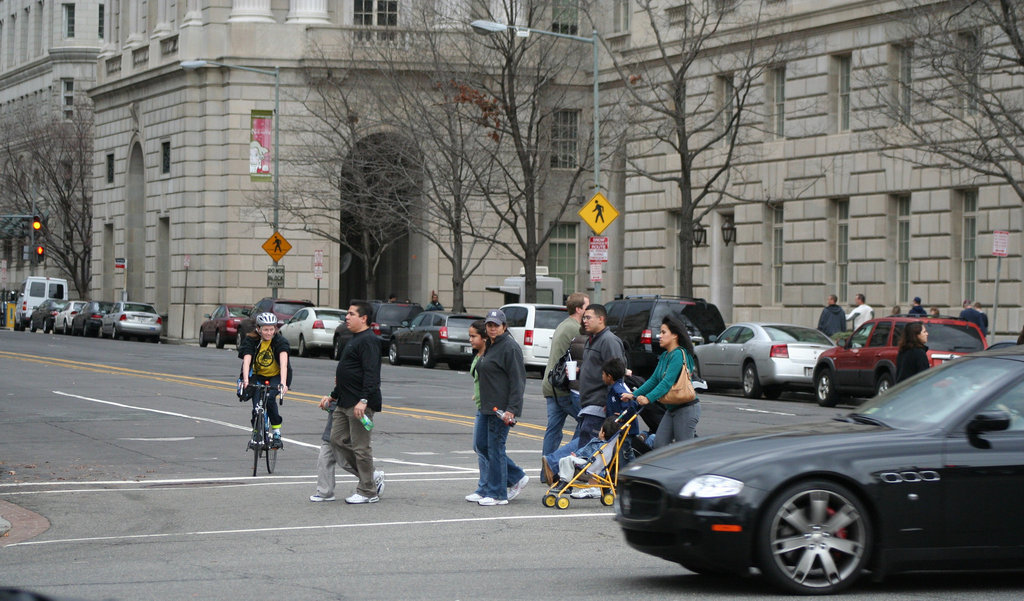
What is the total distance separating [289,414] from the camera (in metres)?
22.7

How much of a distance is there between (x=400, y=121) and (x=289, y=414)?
69.7 ft

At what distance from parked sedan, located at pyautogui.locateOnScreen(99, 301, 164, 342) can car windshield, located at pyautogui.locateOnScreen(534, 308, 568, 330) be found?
980 inches

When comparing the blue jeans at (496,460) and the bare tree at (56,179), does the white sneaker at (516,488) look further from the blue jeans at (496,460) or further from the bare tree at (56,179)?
the bare tree at (56,179)

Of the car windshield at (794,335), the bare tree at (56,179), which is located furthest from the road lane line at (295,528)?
the bare tree at (56,179)

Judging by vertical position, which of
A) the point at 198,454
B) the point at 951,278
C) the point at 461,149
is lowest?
the point at 198,454

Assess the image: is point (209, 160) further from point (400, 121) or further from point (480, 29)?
point (480, 29)

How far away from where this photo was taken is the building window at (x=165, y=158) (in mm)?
60062

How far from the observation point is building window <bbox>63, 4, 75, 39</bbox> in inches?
3885

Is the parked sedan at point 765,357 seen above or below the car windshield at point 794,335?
below

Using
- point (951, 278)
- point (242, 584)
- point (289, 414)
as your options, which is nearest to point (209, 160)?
point (951, 278)

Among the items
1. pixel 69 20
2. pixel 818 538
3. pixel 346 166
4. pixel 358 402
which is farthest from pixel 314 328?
pixel 69 20

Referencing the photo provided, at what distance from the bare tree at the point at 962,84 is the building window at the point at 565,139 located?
9.79 m

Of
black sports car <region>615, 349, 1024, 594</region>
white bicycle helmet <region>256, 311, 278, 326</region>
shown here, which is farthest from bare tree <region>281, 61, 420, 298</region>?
black sports car <region>615, 349, 1024, 594</region>

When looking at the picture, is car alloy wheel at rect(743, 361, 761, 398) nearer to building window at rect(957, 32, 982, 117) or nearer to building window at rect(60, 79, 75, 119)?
building window at rect(957, 32, 982, 117)
